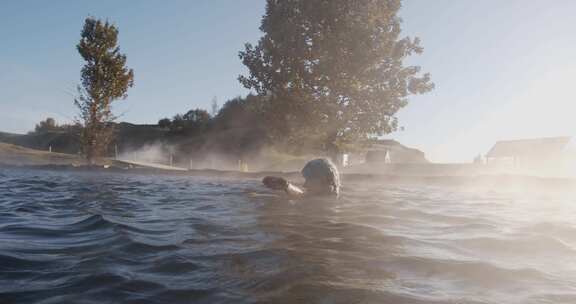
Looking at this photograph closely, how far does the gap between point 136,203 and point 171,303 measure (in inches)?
187

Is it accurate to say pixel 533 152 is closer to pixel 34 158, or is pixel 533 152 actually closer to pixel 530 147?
pixel 530 147

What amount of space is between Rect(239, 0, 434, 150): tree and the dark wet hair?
11385 mm

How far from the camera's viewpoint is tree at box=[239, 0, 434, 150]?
63.0ft

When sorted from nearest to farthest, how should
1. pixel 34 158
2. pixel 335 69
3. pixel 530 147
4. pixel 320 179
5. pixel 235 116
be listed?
1. pixel 320 179
2. pixel 335 69
3. pixel 34 158
4. pixel 530 147
5. pixel 235 116

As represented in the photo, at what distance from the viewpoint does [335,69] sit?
1917 cm

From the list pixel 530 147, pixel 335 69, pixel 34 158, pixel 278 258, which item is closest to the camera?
pixel 278 258

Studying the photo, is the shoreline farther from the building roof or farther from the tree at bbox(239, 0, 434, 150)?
the building roof

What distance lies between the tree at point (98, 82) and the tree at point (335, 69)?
10.2m

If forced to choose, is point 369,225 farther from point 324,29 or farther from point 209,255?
point 324,29

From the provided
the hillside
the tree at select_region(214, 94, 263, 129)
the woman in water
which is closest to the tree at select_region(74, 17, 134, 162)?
the hillside

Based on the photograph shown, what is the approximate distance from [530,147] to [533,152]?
33.3 inches

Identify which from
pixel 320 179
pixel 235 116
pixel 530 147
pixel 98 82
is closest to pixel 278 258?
pixel 320 179

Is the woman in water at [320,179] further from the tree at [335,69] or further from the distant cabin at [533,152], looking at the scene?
the distant cabin at [533,152]

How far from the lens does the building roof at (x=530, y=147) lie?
94.8 feet
